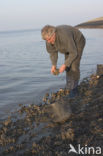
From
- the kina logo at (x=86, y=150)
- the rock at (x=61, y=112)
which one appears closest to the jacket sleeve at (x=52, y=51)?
the rock at (x=61, y=112)

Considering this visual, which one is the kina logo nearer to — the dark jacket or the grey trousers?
the dark jacket

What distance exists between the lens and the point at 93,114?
450 centimetres

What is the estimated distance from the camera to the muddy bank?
3.51m

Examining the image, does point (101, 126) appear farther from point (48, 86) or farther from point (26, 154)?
point (48, 86)

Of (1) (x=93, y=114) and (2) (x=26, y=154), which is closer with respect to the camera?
(2) (x=26, y=154)

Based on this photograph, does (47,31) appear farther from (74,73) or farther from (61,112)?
(61,112)

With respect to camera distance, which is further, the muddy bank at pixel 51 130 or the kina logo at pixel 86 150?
the muddy bank at pixel 51 130

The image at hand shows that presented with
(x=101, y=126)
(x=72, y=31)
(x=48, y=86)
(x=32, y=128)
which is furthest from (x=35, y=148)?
(x=48, y=86)

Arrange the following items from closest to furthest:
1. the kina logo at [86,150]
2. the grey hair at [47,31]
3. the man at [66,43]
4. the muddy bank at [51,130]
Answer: the kina logo at [86,150] < the muddy bank at [51,130] < the grey hair at [47,31] < the man at [66,43]

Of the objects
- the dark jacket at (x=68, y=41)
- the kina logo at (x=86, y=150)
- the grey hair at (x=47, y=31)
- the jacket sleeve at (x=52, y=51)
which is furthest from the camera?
the jacket sleeve at (x=52, y=51)

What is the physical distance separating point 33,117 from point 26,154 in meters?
1.62

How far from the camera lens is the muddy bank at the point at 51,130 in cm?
351

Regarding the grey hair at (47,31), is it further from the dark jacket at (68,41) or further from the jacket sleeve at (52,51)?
the jacket sleeve at (52,51)

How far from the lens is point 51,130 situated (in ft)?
13.9
